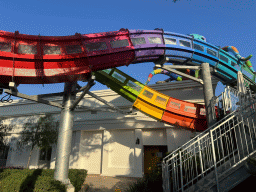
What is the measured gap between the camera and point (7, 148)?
18062 millimetres

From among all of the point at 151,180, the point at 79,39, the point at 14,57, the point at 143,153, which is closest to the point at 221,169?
the point at 151,180

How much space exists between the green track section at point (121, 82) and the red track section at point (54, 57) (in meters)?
2.28

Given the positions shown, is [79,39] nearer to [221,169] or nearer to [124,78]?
[124,78]

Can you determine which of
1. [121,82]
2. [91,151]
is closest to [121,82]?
[121,82]

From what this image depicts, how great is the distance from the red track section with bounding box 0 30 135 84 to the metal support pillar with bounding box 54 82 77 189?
1234mm

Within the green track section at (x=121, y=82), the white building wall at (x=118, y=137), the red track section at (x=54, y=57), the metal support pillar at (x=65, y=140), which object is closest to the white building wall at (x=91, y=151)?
the white building wall at (x=118, y=137)

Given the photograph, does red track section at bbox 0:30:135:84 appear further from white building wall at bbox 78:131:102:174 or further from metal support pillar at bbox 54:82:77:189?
white building wall at bbox 78:131:102:174

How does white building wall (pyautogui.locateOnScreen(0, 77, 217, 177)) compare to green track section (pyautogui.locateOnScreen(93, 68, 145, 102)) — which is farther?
white building wall (pyautogui.locateOnScreen(0, 77, 217, 177))

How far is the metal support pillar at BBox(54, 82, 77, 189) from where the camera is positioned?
7.08 m

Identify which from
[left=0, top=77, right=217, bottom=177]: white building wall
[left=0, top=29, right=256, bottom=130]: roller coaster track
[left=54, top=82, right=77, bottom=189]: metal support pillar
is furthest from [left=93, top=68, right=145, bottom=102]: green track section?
[left=0, top=77, right=217, bottom=177]: white building wall

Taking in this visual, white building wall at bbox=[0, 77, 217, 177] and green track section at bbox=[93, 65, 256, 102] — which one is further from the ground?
green track section at bbox=[93, 65, 256, 102]

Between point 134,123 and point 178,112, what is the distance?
5.14 meters

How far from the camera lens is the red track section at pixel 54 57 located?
6.38m

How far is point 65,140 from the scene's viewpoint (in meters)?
7.37
